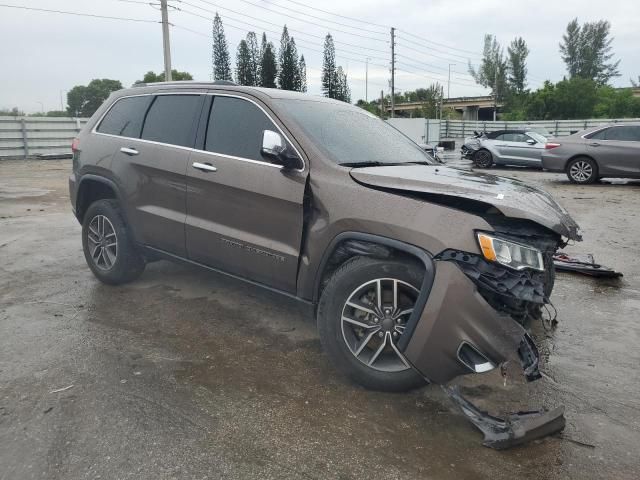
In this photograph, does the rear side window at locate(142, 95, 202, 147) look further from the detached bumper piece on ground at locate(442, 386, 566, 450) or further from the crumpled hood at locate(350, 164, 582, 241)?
the detached bumper piece on ground at locate(442, 386, 566, 450)

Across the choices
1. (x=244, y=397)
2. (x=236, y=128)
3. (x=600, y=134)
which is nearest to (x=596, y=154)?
(x=600, y=134)

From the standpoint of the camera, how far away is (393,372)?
3031mm

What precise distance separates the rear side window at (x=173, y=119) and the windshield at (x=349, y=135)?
86 centimetres

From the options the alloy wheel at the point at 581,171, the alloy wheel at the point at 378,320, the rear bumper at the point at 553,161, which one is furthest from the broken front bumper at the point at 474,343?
the rear bumper at the point at 553,161

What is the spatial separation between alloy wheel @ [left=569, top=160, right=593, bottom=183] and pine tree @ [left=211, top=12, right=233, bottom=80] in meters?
56.6

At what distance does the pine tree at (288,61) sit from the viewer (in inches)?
2771

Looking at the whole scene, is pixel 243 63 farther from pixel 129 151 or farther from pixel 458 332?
pixel 458 332

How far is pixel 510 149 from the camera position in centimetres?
1881

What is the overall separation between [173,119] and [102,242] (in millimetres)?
1399

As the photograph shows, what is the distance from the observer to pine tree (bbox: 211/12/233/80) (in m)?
64.6

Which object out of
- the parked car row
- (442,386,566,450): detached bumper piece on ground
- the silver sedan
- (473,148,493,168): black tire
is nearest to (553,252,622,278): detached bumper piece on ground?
(442,386,566,450): detached bumper piece on ground

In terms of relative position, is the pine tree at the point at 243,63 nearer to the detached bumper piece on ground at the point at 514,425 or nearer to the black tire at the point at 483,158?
the black tire at the point at 483,158

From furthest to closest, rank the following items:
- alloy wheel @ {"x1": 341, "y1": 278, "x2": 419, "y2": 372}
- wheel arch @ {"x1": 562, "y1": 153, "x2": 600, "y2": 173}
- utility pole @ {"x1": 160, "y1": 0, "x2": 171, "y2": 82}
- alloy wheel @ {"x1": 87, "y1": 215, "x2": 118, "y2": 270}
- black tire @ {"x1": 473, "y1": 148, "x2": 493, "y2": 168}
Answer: utility pole @ {"x1": 160, "y1": 0, "x2": 171, "y2": 82}
black tire @ {"x1": 473, "y1": 148, "x2": 493, "y2": 168}
wheel arch @ {"x1": 562, "y1": 153, "x2": 600, "y2": 173}
alloy wheel @ {"x1": 87, "y1": 215, "x2": 118, "y2": 270}
alloy wheel @ {"x1": 341, "y1": 278, "x2": 419, "y2": 372}

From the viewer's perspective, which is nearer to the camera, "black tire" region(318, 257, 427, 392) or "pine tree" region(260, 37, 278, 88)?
"black tire" region(318, 257, 427, 392)
